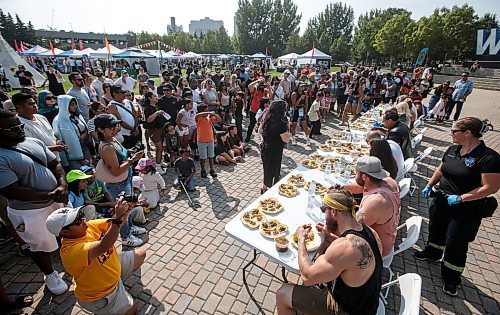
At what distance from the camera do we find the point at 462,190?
3141mm

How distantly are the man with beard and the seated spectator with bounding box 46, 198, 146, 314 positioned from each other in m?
0.91

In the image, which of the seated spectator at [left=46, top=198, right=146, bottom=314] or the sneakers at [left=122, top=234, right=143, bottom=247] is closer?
the seated spectator at [left=46, top=198, right=146, bottom=314]

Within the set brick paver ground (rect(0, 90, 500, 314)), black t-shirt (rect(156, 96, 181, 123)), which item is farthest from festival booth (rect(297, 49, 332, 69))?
brick paver ground (rect(0, 90, 500, 314))

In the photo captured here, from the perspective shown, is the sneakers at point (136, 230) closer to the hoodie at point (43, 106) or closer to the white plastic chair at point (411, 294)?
the hoodie at point (43, 106)

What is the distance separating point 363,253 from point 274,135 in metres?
2.94

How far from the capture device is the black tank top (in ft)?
6.56

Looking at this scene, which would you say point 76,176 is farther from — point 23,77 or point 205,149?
point 23,77

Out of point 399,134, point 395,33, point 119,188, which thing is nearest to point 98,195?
point 119,188

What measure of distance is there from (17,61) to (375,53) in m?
55.5

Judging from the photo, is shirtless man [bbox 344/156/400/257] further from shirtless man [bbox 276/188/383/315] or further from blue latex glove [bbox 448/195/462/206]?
blue latex glove [bbox 448/195/462/206]

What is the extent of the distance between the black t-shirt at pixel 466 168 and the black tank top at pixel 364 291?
1.97 meters

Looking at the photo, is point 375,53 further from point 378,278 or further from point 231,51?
point 378,278

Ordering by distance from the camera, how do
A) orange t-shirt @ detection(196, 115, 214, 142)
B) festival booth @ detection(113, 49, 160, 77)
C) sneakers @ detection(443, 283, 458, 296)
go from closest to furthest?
sneakers @ detection(443, 283, 458, 296) < orange t-shirt @ detection(196, 115, 214, 142) < festival booth @ detection(113, 49, 160, 77)

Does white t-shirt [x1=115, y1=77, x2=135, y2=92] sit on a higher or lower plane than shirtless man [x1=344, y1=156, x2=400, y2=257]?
higher
